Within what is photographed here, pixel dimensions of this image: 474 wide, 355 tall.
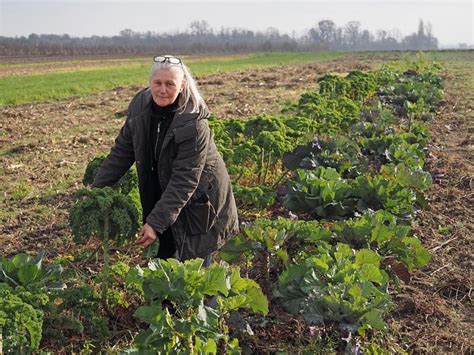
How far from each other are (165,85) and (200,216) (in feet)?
3.33

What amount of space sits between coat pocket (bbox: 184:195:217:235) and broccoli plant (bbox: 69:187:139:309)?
0.43 meters

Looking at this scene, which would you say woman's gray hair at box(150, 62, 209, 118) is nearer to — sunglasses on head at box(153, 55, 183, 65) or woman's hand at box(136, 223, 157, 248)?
sunglasses on head at box(153, 55, 183, 65)

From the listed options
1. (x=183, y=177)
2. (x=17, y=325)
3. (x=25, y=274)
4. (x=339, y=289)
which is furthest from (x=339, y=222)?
(x=17, y=325)

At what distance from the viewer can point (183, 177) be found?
149 inches

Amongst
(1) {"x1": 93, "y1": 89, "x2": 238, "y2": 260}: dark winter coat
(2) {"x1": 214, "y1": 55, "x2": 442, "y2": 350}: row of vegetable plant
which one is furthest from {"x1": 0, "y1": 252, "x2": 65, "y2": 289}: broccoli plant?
(2) {"x1": 214, "y1": 55, "x2": 442, "y2": 350}: row of vegetable plant

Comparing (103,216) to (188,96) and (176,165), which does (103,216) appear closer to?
(176,165)

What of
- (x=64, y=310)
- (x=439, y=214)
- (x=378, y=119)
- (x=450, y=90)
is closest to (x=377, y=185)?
(x=439, y=214)

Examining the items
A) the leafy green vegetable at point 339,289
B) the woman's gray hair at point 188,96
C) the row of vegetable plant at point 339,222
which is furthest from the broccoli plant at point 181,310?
the woman's gray hair at point 188,96

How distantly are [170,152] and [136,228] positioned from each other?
584mm

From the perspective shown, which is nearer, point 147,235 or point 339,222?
point 147,235

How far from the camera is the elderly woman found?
12.3 feet

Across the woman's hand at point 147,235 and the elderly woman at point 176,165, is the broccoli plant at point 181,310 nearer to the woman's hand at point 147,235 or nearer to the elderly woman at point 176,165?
the woman's hand at point 147,235

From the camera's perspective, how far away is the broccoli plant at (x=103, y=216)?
12.0ft

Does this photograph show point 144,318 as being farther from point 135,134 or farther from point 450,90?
point 450,90
